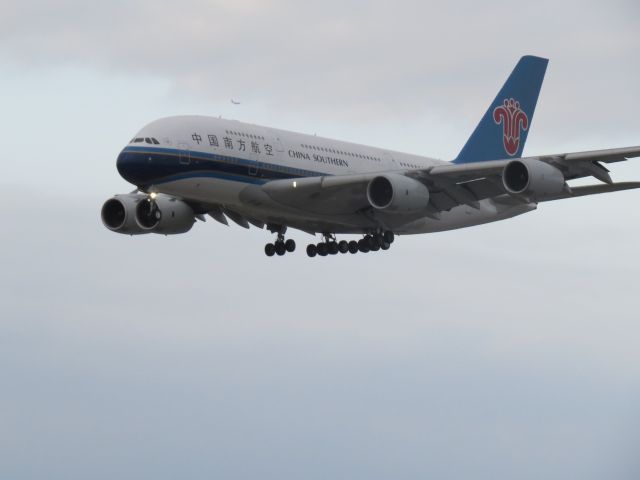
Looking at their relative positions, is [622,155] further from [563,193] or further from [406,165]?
[406,165]

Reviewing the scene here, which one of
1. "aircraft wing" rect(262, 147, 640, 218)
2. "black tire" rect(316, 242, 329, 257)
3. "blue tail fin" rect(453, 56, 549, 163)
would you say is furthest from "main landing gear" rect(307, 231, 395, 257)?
"blue tail fin" rect(453, 56, 549, 163)

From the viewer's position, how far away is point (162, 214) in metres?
55.5

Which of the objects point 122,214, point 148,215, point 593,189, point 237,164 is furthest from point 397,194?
point 122,214

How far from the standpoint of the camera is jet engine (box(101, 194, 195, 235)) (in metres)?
55.6

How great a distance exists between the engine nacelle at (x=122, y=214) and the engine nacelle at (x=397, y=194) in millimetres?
9262

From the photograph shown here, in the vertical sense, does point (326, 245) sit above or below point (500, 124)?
below

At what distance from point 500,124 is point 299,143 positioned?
14319mm

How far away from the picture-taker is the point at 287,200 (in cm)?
5353

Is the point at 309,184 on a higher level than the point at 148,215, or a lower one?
higher

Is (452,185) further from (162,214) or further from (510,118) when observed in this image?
(510,118)

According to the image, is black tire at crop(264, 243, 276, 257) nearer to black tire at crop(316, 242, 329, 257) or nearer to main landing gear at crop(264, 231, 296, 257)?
main landing gear at crop(264, 231, 296, 257)

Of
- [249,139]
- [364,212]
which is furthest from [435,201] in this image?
[249,139]

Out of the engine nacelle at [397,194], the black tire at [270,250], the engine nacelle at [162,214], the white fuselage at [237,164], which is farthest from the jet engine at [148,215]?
the engine nacelle at [397,194]

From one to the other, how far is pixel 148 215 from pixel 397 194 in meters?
9.95
